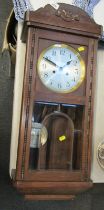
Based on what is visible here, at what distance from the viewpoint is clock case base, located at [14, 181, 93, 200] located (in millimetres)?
889

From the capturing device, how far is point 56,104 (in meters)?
0.95

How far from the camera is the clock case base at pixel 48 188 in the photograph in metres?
0.89

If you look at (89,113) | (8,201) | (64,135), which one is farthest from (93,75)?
(8,201)

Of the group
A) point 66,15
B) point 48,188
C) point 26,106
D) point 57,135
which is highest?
point 66,15

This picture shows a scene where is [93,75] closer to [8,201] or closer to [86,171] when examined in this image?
[86,171]

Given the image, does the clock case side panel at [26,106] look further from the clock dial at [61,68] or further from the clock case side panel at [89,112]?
the clock case side panel at [89,112]

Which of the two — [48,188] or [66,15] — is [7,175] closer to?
[48,188]

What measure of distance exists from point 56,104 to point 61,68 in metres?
0.14

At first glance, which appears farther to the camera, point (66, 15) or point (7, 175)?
point (7, 175)

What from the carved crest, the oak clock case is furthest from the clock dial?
the carved crest

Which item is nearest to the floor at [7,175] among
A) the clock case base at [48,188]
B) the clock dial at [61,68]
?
the clock case base at [48,188]

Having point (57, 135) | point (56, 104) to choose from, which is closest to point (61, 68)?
point (56, 104)

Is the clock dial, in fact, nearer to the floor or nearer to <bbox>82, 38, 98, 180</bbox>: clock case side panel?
<bbox>82, 38, 98, 180</bbox>: clock case side panel

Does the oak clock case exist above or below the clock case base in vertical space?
above
